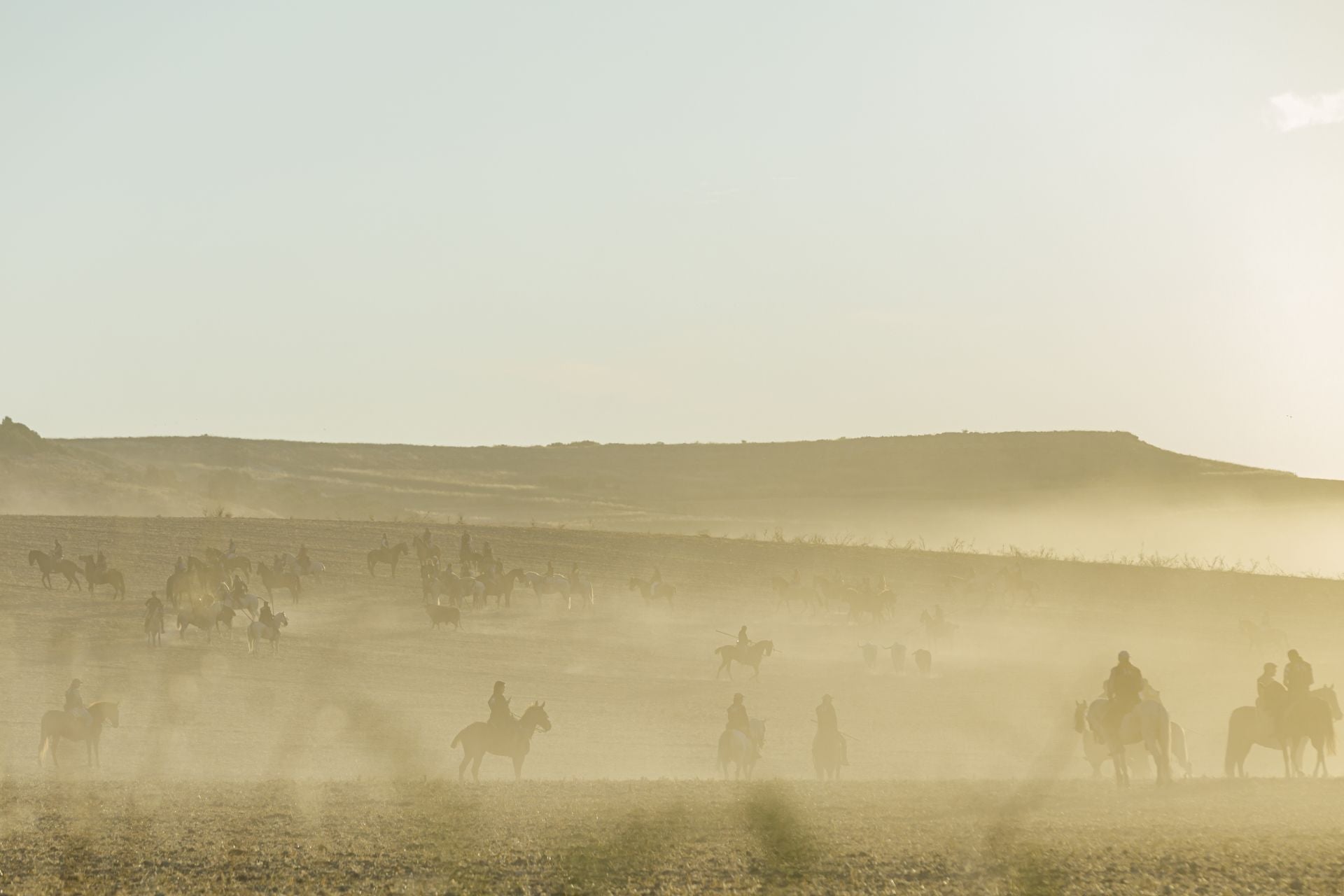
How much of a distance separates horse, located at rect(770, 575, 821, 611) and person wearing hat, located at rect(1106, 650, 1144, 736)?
1087 inches

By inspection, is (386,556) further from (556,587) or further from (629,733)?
(629,733)

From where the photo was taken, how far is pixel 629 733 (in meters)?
28.2

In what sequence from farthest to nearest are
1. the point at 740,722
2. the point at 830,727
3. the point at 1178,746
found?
the point at 1178,746, the point at 740,722, the point at 830,727

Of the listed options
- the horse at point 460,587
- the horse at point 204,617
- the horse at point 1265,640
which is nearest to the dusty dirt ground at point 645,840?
the horse at point 204,617

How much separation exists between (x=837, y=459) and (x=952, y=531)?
105ft

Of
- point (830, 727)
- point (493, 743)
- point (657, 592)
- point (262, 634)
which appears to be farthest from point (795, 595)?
point (493, 743)

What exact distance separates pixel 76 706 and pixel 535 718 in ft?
23.0

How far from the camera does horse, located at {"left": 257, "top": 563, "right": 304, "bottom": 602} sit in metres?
43.9

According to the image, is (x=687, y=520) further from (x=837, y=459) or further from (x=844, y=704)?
(x=844, y=704)

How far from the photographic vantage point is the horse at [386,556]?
4856 cm

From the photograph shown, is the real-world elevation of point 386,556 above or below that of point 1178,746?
above

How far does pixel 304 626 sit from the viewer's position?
1571 inches

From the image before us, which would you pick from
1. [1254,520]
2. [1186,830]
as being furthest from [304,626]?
[1254,520]

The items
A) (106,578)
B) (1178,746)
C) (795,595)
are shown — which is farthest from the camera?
(795,595)
